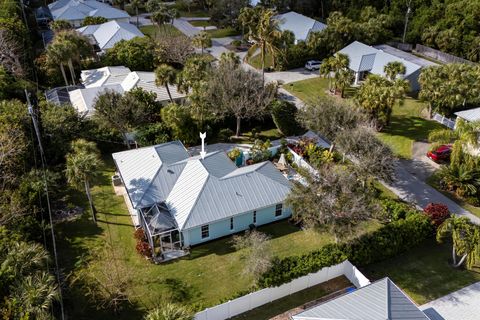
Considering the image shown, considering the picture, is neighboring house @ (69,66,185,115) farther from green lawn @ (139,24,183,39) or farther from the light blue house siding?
green lawn @ (139,24,183,39)

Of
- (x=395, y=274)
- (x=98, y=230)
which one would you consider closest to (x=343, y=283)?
(x=395, y=274)

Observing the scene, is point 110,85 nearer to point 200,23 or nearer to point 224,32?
point 224,32

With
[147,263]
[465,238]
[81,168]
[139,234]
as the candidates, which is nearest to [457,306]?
[465,238]

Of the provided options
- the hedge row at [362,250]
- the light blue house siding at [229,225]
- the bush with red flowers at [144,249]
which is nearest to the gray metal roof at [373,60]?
the hedge row at [362,250]

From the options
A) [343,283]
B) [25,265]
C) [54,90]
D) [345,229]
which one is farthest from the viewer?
[54,90]

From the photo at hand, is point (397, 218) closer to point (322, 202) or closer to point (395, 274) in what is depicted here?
point (395, 274)
